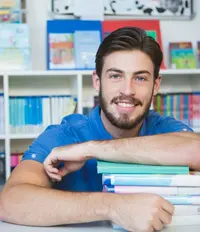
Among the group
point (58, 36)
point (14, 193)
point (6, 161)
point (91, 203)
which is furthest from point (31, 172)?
point (58, 36)

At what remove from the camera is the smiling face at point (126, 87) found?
66.6 inches

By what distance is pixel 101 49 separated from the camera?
1779mm

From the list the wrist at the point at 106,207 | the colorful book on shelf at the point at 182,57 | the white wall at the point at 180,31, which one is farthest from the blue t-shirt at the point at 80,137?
the white wall at the point at 180,31

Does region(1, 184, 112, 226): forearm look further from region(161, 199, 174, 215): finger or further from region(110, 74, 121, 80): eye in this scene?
region(110, 74, 121, 80): eye

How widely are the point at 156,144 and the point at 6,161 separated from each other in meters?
2.06

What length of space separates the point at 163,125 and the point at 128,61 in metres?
0.31

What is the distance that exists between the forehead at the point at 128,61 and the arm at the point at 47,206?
1.76 ft

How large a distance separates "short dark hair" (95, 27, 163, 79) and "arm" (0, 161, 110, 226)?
1.91 ft

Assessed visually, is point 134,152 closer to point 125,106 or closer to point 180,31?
point 125,106

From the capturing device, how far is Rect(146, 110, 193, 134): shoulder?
182cm

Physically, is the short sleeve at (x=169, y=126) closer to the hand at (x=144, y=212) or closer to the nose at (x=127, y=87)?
the nose at (x=127, y=87)

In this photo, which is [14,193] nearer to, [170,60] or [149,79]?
[149,79]

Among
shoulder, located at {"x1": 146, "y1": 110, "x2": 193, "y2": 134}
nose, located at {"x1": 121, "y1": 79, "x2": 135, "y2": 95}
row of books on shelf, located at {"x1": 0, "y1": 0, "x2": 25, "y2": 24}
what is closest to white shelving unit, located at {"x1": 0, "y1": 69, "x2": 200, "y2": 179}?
row of books on shelf, located at {"x1": 0, "y1": 0, "x2": 25, "y2": 24}

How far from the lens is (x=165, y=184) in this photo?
3.97 feet
